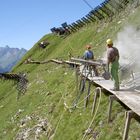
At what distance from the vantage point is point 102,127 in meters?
28.6

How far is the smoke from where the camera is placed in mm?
36419

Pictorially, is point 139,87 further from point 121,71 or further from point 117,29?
point 117,29

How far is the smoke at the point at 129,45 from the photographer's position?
119ft

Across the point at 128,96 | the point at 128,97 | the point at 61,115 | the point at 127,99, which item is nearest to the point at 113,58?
the point at 128,96

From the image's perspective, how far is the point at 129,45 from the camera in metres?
44.8

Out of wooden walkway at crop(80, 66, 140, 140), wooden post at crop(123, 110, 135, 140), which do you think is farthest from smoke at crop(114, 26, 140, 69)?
wooden post at crop(123, 110, 135, 140)

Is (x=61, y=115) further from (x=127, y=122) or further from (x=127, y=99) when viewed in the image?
(x=127, y=122)

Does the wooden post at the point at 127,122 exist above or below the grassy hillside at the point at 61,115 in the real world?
above

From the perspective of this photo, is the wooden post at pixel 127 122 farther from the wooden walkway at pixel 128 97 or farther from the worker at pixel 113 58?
the worker at pixel 113 58

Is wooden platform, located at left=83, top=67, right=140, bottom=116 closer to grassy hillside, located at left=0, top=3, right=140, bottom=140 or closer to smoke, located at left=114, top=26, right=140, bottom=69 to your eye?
grassy hillside, located at left=0, top=3, right=140, bottom=140

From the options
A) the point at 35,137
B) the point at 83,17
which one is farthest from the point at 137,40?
the point at 83,17

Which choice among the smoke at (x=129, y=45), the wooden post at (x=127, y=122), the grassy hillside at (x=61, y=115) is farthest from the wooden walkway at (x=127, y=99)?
the smoke at (x=129, y=45)

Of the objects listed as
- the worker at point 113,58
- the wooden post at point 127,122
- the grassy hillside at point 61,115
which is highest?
the worker at point 113,58

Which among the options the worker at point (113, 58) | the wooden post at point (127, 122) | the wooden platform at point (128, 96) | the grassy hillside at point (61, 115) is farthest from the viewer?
the worker at point (113, 58)
